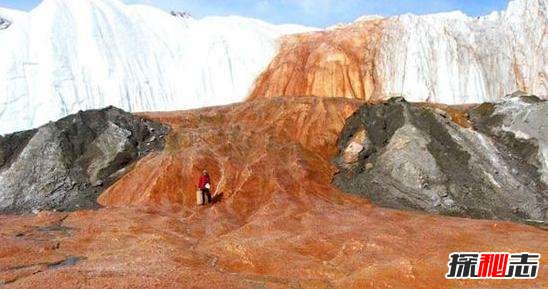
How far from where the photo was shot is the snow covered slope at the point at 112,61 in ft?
142

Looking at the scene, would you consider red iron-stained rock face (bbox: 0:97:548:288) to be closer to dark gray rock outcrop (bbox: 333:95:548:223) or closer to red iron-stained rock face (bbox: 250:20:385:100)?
dark gray rock outcrop (bbox: 333:95:548:223)

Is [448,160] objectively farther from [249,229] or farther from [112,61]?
[112,61]

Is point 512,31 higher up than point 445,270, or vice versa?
point 512,31

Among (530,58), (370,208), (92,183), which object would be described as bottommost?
(370,208)

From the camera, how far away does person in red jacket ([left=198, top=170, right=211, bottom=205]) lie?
73.7 ft

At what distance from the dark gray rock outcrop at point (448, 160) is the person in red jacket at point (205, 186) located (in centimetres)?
560

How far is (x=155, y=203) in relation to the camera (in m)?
22.6

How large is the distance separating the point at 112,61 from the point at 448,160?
31.3 metres

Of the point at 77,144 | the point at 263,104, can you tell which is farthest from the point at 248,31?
the point at 77,144

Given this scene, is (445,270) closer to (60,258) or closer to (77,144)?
Result: (60,258)

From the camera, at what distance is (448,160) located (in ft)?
79.9

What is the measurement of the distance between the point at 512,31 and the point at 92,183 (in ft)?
117

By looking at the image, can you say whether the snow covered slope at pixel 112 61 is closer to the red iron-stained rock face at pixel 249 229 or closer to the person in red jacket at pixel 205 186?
the red iron-stained rock face at pixel 249 229

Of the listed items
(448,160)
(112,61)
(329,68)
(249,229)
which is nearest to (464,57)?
(329,68)
